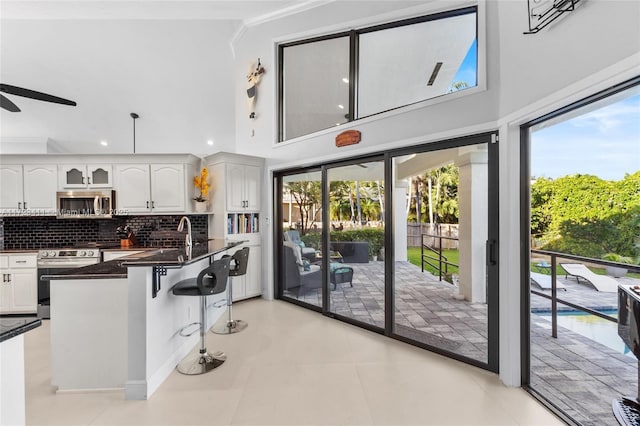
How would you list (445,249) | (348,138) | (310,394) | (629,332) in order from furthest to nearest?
(348,138) < (445,249) < (310,394) < (629,332)

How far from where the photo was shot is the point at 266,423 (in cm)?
201

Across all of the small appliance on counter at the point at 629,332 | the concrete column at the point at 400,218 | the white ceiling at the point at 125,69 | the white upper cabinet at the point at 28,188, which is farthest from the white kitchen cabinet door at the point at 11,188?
the small appliance on counter at the point at 629,332

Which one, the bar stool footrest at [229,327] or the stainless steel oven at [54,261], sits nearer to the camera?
the bar stool footrest at [229,327]

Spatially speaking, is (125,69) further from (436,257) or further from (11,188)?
(436,257)

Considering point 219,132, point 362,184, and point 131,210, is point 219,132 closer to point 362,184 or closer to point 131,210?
point 131,210

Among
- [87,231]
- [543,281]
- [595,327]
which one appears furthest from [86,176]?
[595,327]

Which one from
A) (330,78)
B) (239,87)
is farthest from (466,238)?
(239,87)

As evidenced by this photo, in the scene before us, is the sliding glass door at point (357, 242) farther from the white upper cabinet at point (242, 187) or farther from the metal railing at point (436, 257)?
the white upper cabinet at point (242, 187)

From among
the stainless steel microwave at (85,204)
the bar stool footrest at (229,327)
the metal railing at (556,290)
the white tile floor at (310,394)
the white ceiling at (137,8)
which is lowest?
the white tile floor at (310,394)

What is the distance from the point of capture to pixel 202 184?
4.68 m

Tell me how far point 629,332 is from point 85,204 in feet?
20.5

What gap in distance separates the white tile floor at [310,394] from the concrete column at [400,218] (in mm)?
1021

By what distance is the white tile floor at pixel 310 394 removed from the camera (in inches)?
81.5

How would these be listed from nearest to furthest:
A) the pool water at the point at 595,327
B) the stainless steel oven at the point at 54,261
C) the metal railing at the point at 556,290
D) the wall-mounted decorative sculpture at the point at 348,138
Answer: the metal railing at the point at 556,290, the pool water at the point at 595,327, the wall-mounted decorative sculpture at the point at 348,138, the stainless steel oven at the point at 54,261
